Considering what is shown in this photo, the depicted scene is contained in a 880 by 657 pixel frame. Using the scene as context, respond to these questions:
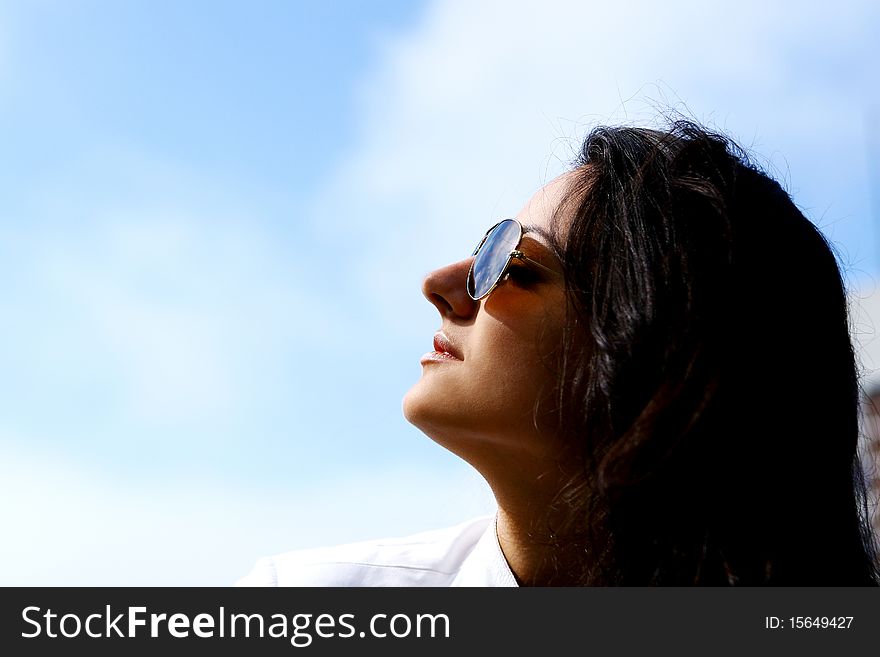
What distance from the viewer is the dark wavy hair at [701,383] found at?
1.99 meters

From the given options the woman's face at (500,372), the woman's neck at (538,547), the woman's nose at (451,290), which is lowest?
the woman's neck at (538,547)

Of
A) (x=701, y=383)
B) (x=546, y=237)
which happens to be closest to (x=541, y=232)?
(x=546, y=237)

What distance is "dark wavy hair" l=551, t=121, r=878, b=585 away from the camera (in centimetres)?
199

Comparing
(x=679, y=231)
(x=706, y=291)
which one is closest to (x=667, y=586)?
(x=706, y=291)

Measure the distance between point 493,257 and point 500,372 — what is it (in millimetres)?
321

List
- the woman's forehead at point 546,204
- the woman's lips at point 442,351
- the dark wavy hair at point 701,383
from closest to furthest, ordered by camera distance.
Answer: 1. the dark wavy hair at point 701,383
2. the woman's lips at point 442,351
3. the woman's forehead at point 546,204

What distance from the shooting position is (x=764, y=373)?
6.91ft

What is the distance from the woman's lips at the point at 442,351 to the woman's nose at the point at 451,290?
0.07 m

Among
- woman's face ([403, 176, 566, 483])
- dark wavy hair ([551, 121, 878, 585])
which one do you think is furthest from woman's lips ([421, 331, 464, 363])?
dark wavy hair ([551, 121, 878, 585])

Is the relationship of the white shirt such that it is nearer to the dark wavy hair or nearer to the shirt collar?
the shirt collar

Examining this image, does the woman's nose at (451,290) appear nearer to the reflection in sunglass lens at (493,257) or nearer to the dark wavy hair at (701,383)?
the reflection in sunglass lens at (493,257)

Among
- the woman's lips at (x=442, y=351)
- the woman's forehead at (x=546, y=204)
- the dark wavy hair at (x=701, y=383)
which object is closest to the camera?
the dark wavy hair at (x=701, y=383)

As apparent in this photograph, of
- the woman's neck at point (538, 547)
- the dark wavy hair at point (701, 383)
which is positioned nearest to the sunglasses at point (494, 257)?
the dark wavy hair at point (701, 383)

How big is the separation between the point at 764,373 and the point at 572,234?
0.57 m
